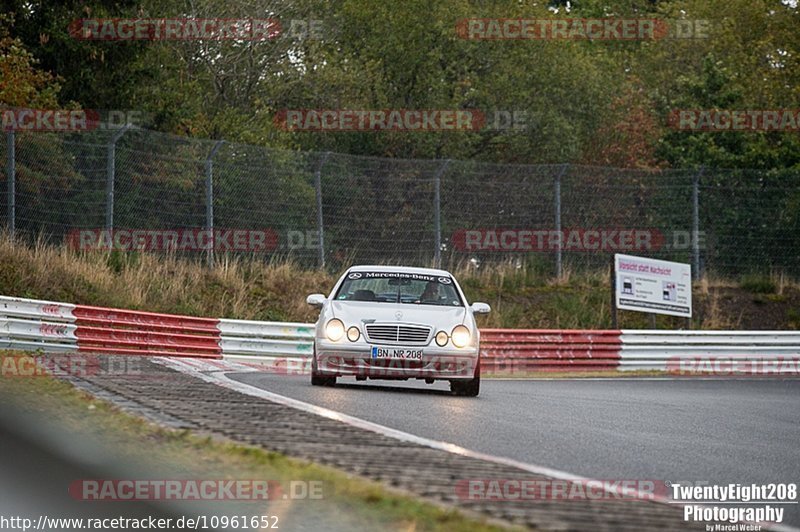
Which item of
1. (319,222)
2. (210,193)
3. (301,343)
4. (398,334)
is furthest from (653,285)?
(398,334)

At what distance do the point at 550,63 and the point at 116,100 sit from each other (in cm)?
1657

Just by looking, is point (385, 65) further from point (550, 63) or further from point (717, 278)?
point (717, 278)

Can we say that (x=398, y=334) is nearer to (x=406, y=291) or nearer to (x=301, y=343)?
(x=406, y=291)

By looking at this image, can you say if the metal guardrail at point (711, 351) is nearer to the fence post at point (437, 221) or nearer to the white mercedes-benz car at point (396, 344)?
the fence post at point (437, 221)

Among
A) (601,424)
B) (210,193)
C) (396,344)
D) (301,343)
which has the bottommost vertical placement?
(301,343)

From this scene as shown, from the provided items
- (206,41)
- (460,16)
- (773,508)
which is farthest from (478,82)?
(773,508)

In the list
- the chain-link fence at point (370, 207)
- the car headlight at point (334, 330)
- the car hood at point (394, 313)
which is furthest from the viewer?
the chain-link fence at point (370, 207)

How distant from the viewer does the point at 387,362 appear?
48.4ft

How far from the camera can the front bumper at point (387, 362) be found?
14.7 meters

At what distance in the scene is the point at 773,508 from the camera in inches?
301

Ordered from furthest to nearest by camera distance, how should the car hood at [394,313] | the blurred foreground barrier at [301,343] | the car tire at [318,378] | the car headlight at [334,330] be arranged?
the blurred foreground barrier at [301,343] < the car tire at [318,378] < the car hood at [394,313] < the car headlight at [334,330]

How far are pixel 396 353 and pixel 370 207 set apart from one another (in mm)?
12746

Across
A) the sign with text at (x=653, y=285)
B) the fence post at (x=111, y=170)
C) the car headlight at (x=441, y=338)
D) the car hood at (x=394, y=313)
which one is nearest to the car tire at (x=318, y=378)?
the car hood at (x=394, y=313)

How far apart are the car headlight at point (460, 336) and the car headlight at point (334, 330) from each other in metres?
1.20
